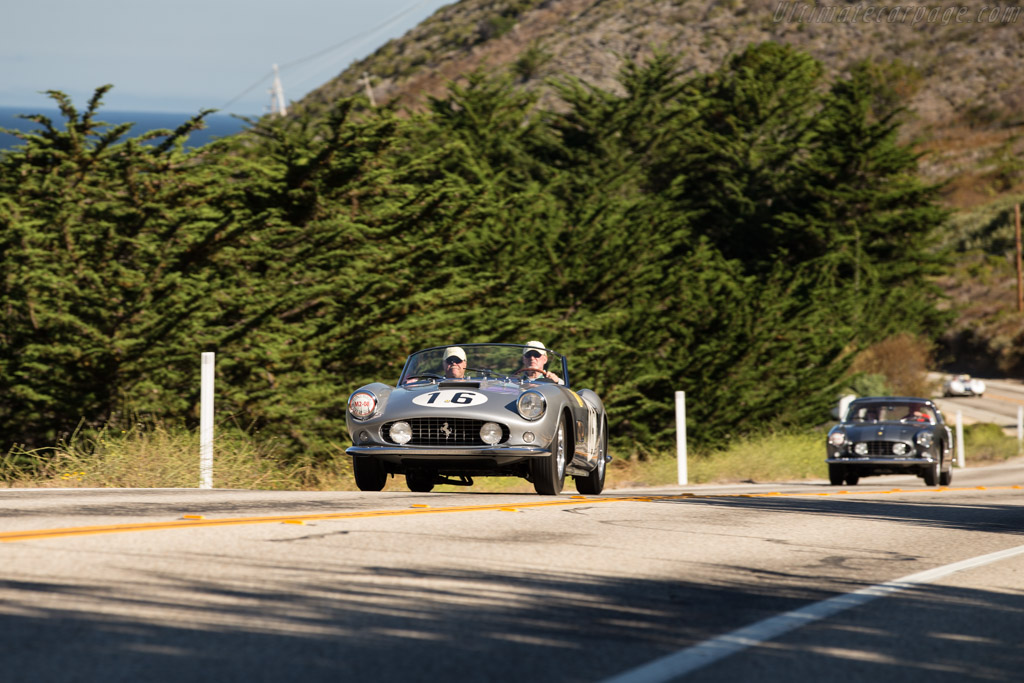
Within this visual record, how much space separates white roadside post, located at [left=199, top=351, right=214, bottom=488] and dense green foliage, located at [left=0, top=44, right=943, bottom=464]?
5082mm

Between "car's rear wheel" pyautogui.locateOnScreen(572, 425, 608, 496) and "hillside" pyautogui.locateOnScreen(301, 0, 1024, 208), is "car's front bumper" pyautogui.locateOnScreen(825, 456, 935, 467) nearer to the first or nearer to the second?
"car's rear wheel" pyautogui.locateOnScreen(572, 425, 608, 496)

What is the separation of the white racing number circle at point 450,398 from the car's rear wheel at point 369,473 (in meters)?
0.89

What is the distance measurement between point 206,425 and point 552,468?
165 inches

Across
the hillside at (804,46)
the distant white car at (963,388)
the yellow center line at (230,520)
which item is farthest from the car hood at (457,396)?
the hillside at (804,46)

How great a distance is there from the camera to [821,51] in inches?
5531

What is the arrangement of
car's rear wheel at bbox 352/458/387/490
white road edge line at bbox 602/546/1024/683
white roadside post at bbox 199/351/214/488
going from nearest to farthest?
white road edge line at bbox 602/546/1024/683 < car's rear wheel at bbox 352/458/387/490 < white roadside post at bbox 199/351/214/488

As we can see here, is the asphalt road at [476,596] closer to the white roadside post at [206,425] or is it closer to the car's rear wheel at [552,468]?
the car's rear wheel at [552,468]

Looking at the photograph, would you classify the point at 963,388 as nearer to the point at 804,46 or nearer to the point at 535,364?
the point at 535,364

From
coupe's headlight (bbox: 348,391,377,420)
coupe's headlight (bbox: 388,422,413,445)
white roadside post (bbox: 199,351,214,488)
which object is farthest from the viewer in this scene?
white roadside post (bbox: 199,351,214,488)

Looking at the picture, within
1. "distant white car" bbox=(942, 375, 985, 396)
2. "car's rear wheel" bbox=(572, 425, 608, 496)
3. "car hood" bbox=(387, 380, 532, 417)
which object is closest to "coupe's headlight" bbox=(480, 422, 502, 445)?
"car hood" bbox=(387, 380, 532, 417)

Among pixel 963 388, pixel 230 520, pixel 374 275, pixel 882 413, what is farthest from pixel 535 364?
pixel 963 388

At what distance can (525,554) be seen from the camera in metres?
7.30

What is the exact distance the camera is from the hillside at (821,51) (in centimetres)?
11881

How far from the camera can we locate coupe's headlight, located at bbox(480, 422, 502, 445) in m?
10.9
